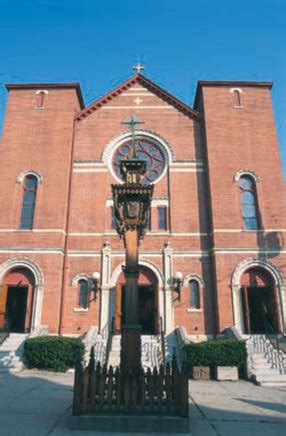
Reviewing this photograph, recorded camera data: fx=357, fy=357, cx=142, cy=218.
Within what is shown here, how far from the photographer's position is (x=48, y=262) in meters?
18.0

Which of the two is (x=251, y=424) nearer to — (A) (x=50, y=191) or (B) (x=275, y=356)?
(B) (x=275, y=356)

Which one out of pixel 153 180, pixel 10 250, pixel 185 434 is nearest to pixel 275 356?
pixel 185 434

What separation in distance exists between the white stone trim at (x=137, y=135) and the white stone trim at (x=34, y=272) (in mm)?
6671

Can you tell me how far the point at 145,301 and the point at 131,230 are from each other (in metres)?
12.0

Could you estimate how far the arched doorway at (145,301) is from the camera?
17.8 m

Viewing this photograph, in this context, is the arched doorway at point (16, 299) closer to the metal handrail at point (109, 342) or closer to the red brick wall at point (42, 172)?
the red brick wall at point (42, 172)

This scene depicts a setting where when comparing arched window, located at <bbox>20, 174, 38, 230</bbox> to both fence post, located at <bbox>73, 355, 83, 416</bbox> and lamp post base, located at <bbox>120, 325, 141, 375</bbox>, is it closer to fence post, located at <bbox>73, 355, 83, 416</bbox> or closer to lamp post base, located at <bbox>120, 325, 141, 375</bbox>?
lamp post base, located at <bbox>120, 325, 141, 375</bbox>

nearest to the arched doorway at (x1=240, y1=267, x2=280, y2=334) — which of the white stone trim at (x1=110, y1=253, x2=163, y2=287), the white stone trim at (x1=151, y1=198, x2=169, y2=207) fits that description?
the white stone trim at (x1=110, y1=253, x2=163, y2=287)

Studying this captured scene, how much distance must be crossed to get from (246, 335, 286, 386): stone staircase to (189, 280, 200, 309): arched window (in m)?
3.20

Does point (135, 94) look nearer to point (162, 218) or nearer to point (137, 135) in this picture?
point (137, 135)

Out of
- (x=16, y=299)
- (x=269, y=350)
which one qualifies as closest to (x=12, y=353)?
(x=16, y=299)

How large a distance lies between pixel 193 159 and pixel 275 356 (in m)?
11.3

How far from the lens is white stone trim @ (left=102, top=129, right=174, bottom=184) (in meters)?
20.7

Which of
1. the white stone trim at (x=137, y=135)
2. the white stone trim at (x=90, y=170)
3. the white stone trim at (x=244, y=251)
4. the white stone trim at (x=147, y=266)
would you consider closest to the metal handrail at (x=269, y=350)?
the white stone trim at (x=244, y=251)
